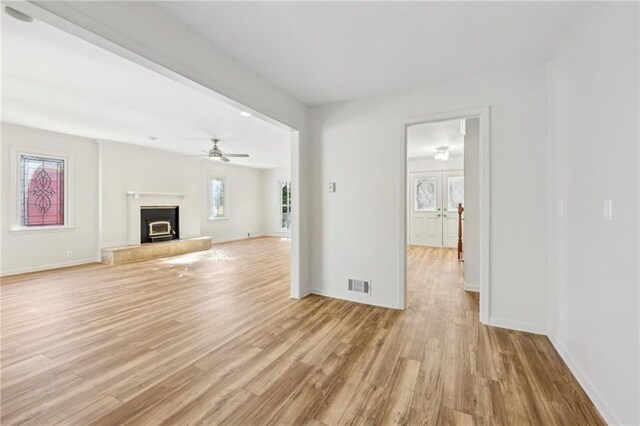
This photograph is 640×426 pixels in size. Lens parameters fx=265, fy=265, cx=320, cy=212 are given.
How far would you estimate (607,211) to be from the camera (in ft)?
4.89

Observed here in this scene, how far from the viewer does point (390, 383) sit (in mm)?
1787

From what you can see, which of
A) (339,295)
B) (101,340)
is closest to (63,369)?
(101,340)

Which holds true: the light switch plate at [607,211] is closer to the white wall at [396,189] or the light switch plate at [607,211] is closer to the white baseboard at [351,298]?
the white wall at [396,189]

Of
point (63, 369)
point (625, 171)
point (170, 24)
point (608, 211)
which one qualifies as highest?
point (170, 24)

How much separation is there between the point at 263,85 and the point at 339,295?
2.65 metres

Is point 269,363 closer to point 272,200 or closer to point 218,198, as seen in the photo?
point 218,198

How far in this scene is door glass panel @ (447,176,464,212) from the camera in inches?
294

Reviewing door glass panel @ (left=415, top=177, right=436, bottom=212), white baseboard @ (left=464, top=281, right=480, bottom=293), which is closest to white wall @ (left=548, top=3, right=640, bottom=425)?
white baseboard @ (left=464, top=281, right=480, bottom=293)

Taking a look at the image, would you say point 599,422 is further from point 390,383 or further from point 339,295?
point 339,295

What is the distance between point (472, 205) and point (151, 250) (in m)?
6.65

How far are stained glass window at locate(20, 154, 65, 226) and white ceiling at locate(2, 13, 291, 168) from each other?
2.33 feet

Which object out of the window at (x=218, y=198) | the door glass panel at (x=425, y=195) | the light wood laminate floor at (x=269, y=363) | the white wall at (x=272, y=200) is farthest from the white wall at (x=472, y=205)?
the window at (x=218, y=198)

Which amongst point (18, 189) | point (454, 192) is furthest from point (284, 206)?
point (18, 189)

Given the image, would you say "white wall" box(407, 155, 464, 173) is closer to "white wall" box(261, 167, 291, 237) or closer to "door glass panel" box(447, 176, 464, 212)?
"door glass panel" box(447, 176, 464, 212)
